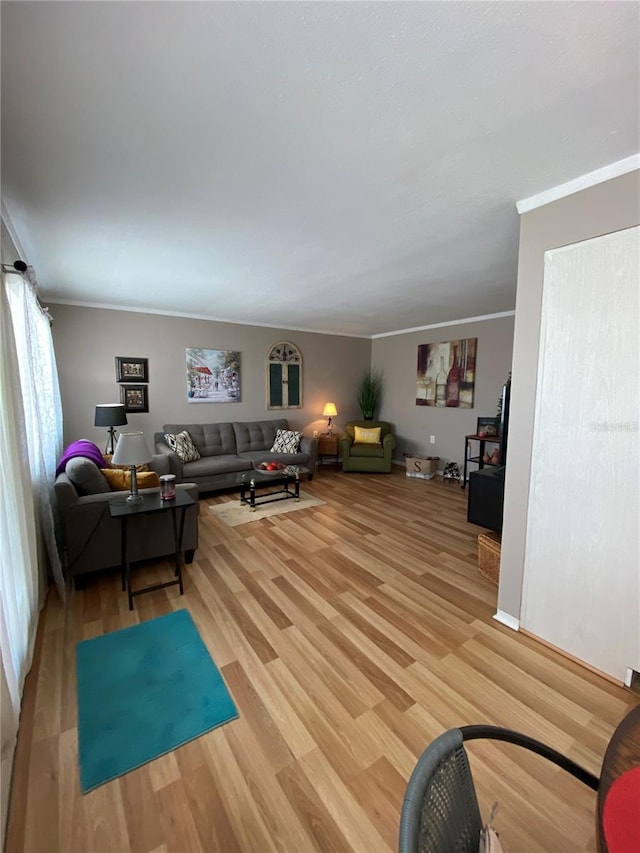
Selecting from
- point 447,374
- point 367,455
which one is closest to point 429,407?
point 447,374

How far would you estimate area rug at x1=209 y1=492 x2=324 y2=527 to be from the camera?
3690 millimetres

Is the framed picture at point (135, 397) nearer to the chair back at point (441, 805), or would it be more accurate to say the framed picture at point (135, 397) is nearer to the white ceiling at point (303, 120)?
the white ceiling at point (303, 120)

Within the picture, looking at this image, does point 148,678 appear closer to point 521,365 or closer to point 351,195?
point 521,365

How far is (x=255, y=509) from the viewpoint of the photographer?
3961mm

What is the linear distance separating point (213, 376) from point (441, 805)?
516 cm

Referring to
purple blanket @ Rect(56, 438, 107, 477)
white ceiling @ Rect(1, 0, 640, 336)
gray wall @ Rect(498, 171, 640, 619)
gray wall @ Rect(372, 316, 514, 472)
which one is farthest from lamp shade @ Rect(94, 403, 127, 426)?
gray wall @ Rect(372, 316, 514, 472)

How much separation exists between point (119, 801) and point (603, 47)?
9.41ft

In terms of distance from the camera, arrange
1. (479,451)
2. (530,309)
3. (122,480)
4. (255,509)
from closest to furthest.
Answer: (530,309), (122,480), (255,509), (479,451)

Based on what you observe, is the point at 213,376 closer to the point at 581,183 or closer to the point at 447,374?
the point at 447,374

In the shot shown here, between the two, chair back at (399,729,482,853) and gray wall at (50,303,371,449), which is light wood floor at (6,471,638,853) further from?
gray wall at (50,303,371,449)

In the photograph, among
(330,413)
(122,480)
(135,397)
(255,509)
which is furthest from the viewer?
(330,413)

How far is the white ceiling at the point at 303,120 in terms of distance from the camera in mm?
988

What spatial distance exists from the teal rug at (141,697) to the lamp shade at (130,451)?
100 centimetres

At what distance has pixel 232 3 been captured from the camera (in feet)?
3.06
